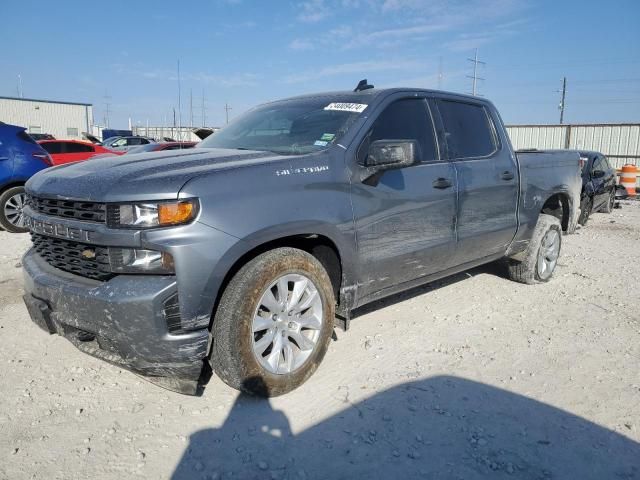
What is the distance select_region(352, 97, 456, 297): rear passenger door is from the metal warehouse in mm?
44286

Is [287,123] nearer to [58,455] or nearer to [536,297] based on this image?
[58,455]

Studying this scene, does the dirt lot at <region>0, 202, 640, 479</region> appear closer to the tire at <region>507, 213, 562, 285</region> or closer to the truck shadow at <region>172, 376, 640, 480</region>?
the truck shadow at <region>172, 376, 640, 480</region>

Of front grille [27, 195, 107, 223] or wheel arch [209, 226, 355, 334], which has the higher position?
front grille [27, 195, 107, 223]

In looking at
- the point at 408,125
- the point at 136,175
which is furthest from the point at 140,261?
the point at 408,125

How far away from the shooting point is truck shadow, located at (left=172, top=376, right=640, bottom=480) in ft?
7.67

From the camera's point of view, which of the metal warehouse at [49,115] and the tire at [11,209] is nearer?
the tire at [11,209]

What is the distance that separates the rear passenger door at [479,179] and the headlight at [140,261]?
2.45m

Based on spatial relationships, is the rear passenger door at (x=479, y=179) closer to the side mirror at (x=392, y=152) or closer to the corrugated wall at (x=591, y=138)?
the side mirror at (x=392, y=152)

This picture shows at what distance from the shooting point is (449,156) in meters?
4.04

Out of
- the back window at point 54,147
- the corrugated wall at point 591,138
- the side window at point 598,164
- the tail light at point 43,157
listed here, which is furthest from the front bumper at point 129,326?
the corrugated wall at point 591,138

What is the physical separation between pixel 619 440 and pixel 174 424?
238cm

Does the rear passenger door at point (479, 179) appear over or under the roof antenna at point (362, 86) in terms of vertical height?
under

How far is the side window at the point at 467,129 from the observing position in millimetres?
4148

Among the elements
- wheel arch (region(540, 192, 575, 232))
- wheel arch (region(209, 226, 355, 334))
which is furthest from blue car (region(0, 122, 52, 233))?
wheel arch (region(540, 192, 575, 232))
